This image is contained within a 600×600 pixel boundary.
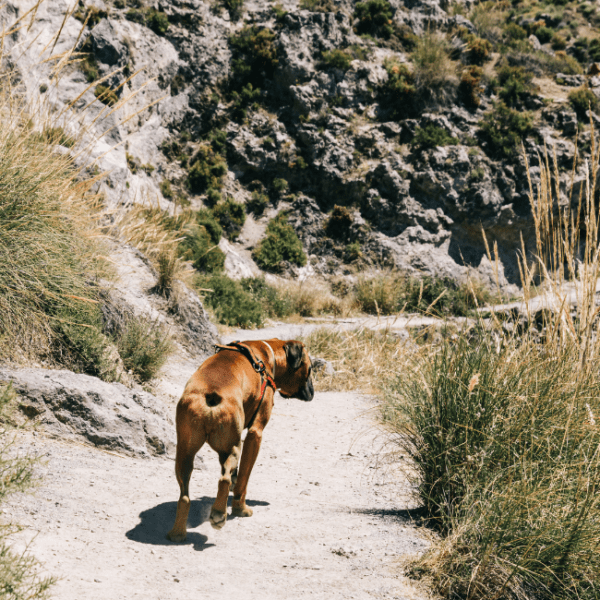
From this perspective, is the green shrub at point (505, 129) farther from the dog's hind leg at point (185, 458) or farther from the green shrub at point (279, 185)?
the dog's hind leg at point (185, 458)

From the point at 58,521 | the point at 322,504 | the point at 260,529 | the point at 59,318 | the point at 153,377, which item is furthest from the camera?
the point at 153,377

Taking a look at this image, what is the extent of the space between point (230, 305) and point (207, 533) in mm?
7977

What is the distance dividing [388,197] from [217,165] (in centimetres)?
716

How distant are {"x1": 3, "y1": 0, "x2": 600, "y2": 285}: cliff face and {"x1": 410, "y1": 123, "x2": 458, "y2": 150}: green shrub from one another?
0.08 meters

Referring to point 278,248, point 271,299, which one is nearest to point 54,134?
point 271,299

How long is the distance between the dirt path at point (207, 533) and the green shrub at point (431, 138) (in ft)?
61.6

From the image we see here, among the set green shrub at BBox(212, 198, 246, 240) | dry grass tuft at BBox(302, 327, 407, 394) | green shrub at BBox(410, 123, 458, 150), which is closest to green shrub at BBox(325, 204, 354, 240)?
green shrub at BBox(212, 198, 246, 240)

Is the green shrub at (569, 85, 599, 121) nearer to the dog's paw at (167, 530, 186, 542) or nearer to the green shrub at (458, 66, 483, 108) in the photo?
the green shrub at (458, 66, 483, 108)

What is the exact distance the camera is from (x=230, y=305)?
10.3m

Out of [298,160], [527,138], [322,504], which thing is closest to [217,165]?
[298,160]

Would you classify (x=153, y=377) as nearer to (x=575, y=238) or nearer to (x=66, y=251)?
(x=66, y=251)

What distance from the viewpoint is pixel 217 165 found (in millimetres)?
19344

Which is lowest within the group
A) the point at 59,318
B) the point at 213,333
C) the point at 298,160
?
the point at 213,333

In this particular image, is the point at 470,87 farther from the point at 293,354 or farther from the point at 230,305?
the point at 293,354
